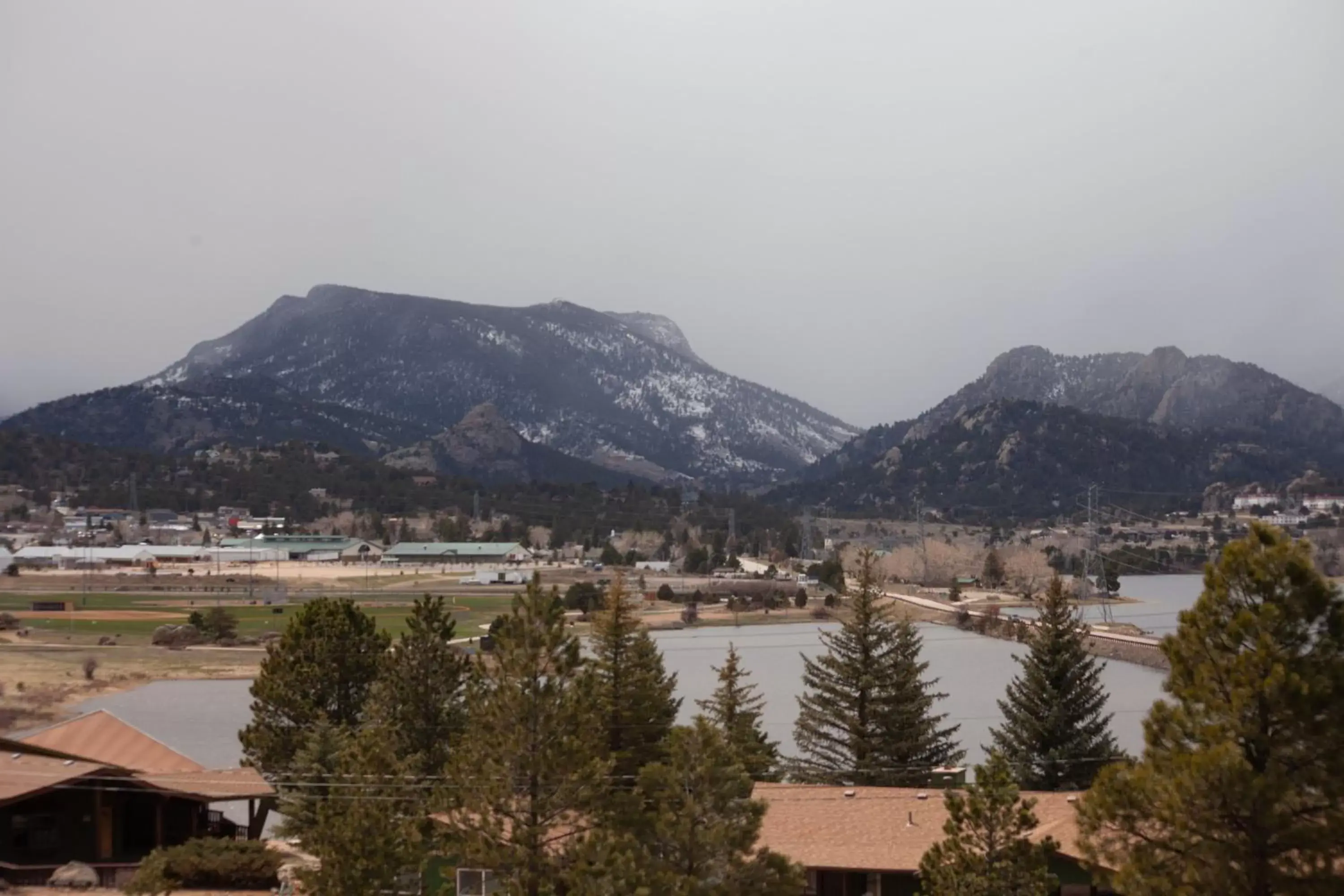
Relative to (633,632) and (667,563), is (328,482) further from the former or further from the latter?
(633,632)

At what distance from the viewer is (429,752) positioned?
24281mm

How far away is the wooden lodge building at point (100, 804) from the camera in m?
22.3

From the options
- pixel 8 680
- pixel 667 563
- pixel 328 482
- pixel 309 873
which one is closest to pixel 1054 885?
pixel 309 873

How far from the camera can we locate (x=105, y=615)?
2945 inches

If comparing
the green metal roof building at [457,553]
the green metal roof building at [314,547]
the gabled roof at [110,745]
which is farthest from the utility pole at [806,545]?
the gabled roof at [110,745]

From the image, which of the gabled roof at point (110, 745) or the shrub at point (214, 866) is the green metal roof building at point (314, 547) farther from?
the shrub at point (214, 866)

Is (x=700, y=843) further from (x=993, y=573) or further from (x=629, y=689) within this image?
(x=993, y=573)

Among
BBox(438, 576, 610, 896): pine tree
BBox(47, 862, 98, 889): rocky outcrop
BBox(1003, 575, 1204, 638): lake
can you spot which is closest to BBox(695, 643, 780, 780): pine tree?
BBox(438, 576, 610, 896): pine tree

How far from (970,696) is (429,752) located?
30.5m

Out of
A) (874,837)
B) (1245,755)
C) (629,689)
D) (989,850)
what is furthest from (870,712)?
(1245,755)

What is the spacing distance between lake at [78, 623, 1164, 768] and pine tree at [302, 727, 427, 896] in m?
15.9

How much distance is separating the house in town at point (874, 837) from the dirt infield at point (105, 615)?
59.4 metres

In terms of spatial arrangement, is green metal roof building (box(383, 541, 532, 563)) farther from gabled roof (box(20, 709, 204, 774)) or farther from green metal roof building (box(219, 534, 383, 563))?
gabled roof (box(20, 709, 204, 774))

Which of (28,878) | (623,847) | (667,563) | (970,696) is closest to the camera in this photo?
(623,847)
